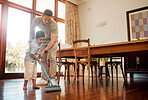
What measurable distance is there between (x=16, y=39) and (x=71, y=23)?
8.25ft

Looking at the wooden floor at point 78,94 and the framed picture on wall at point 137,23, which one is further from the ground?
the framed picture on wall at point 137,23

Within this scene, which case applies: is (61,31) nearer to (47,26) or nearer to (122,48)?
(47,26)

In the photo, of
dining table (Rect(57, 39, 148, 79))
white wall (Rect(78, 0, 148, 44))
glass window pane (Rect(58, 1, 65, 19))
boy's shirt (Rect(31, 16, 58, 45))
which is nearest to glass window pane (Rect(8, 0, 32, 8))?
glass window pane (Rect(58, 1, 65, 19))

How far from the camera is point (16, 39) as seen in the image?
16.2ft

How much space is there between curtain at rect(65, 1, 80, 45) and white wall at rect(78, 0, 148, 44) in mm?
229

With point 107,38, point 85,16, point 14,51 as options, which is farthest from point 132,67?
point 14,51

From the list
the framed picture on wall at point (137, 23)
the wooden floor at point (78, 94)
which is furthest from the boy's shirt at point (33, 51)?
the framed picture on wall at point (137, 23)

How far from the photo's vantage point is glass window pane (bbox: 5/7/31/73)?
15.5 ft

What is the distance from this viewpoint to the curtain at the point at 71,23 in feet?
20.8

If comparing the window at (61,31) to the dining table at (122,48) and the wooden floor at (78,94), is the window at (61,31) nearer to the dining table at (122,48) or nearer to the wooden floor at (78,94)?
the dining table at (122,48)

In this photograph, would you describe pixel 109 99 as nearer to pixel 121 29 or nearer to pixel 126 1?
pixel 121 29

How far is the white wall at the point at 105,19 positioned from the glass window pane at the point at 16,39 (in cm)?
263

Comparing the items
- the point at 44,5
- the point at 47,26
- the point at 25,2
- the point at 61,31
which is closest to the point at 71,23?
the point at 61,31

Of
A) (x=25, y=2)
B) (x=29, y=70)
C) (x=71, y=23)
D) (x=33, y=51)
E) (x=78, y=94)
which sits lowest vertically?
(x=78, y=94)
